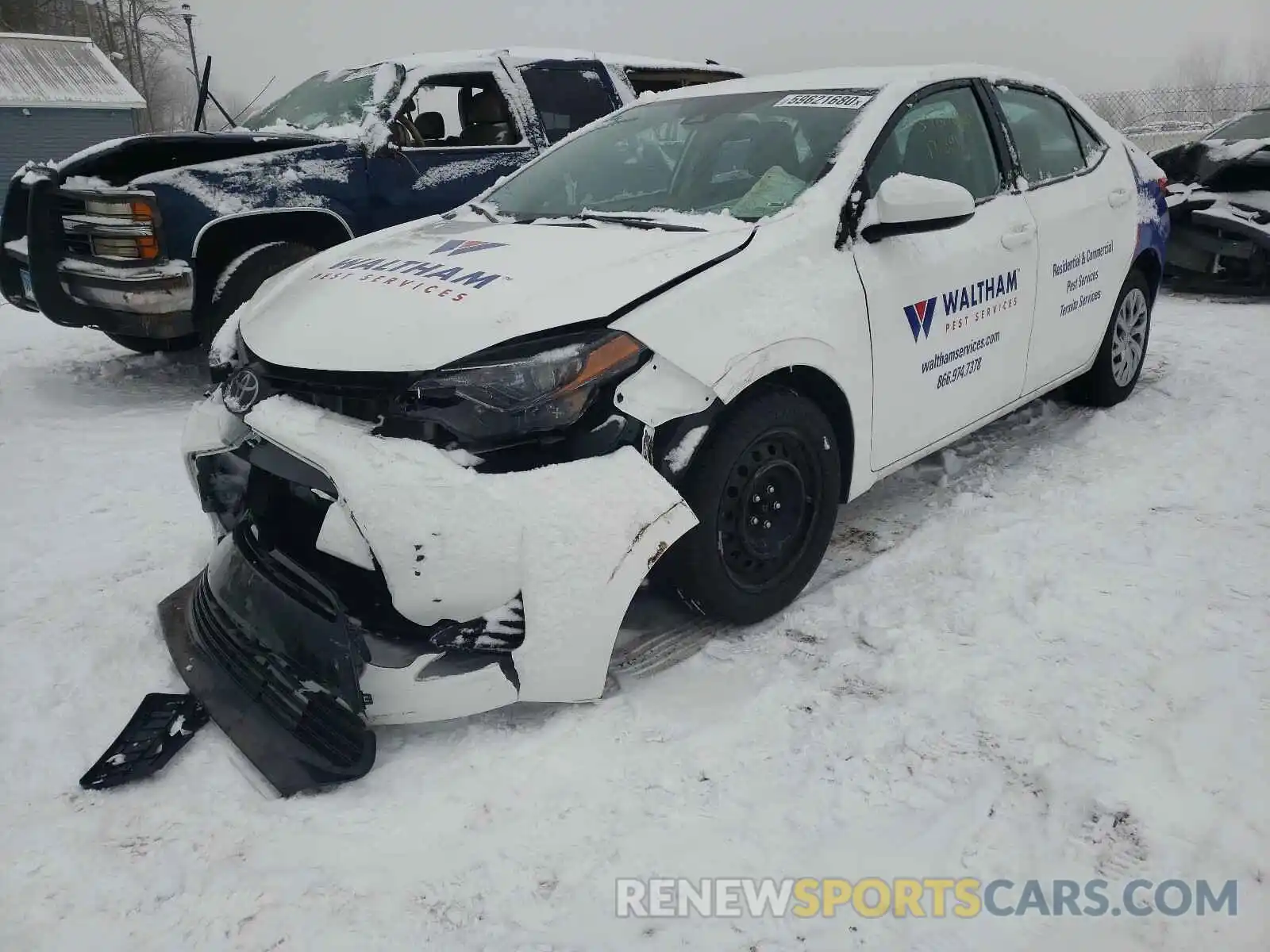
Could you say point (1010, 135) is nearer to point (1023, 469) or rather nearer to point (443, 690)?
point (1023, 469)

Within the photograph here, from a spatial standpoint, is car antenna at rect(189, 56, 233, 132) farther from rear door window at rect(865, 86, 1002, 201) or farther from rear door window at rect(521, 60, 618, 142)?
rear door window at rect(865, 86, 1002, 201)

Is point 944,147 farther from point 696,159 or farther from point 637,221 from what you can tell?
point 637,221

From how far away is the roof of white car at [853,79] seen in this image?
3.27 metres

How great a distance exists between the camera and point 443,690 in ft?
7.07

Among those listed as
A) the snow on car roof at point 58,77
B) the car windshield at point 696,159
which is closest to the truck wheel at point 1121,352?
the car windshield at point 696,159

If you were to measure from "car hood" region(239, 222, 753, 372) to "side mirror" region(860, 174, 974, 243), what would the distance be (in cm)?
49

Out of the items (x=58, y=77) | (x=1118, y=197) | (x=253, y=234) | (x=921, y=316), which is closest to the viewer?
(x=921, y=316)

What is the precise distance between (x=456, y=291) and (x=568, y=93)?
4.36m

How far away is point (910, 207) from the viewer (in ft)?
9.03

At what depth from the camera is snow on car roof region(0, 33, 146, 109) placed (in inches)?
883

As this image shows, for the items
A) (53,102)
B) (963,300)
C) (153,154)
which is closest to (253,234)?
(153,154)

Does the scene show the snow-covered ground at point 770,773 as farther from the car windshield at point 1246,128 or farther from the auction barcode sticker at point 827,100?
the car windshield at point 1246,128

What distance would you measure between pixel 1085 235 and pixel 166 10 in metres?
52.0

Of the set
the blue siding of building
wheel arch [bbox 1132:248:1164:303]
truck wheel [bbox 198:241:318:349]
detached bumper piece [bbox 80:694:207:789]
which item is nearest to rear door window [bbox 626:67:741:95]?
truck wheel [bbox 198:241:318:349]
